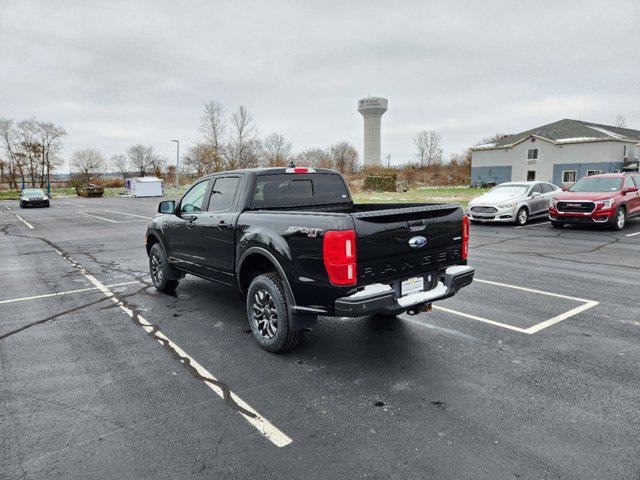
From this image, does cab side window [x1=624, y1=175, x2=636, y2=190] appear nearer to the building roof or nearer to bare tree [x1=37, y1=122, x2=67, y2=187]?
the building roof

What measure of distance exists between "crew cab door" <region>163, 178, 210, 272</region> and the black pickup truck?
3 centimetres

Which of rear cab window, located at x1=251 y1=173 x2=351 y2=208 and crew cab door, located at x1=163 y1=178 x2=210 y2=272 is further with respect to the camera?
crew cab door, located at x1=163 y1=178 x2=210 y2=272

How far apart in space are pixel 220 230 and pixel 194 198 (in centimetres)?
121

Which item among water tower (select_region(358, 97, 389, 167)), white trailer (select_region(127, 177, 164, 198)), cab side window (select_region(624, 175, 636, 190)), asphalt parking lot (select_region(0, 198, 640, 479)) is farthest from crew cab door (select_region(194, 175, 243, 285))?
water tower (select_region(358, 97, 389, 167))

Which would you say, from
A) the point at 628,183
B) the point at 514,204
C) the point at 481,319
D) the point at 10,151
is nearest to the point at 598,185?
the point at 628,183

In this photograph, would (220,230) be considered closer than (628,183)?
Yes

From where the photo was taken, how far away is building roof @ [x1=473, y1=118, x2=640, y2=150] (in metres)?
43.3

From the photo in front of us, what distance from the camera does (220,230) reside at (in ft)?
17.1

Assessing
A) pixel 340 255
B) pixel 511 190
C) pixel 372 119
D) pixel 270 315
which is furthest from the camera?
pixel 372 119

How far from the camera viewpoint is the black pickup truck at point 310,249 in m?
3.75

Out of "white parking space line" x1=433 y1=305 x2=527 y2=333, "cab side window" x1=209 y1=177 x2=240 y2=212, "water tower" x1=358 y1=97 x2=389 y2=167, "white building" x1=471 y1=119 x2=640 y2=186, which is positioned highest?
"water tower" x1=358 y1=97 x2=389 y2=167

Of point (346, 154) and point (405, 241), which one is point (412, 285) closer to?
point (405, 241)

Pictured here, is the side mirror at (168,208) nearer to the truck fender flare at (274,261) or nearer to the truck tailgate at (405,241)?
the truck fender flare at (274,261)

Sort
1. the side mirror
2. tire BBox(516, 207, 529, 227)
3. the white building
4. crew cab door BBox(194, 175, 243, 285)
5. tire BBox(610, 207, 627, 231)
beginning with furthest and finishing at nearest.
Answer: the white building < tire BBox(516, 207, 529, 227) < tire BBox(610, 207, 627, 231) < the side mirror < crew cab door BBox(194, 175, 243, 285)
